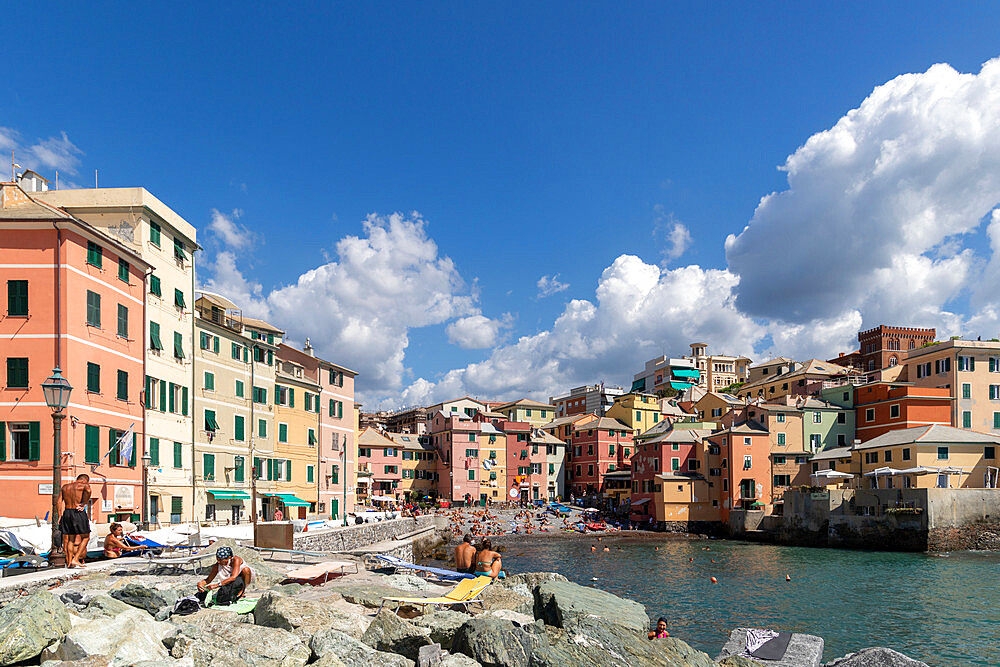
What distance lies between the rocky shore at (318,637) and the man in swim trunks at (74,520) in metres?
4.32

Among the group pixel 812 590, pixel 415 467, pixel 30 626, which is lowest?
pixel 812 590

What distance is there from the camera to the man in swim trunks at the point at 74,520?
63.6 feet

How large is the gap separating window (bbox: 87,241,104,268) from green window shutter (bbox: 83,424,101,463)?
6692 mm

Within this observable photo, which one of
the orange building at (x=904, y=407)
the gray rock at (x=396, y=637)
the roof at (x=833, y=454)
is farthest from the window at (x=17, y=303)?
the orange building at (x=904, y=407)

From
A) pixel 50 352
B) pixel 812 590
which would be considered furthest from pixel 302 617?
pixel 812 590

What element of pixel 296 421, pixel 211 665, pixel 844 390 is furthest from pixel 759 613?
pixel 844 390

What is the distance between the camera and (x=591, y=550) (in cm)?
5853

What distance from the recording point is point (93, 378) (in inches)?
1207

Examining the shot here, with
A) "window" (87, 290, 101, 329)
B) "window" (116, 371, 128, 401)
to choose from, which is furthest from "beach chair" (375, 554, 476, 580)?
"window" (87, 290, 101, 329)

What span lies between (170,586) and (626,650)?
12598 mm

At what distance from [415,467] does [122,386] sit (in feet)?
215

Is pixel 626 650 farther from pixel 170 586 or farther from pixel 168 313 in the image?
pixel 168 313

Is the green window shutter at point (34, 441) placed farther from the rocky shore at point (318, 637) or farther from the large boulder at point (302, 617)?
the large boulder at point (302, 617)

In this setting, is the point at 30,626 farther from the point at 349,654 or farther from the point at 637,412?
the point at 637,412
